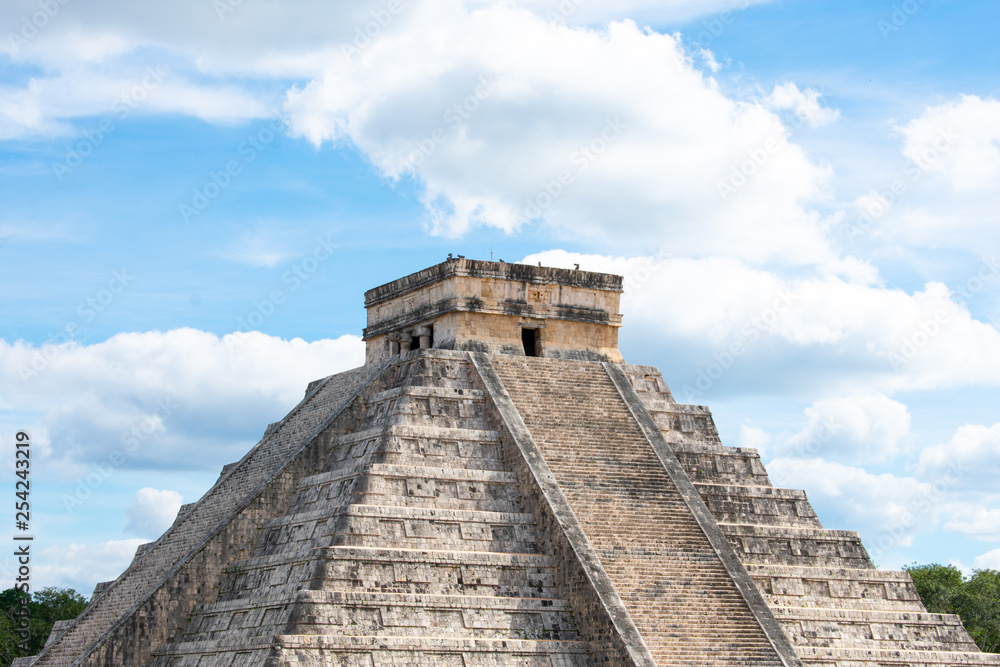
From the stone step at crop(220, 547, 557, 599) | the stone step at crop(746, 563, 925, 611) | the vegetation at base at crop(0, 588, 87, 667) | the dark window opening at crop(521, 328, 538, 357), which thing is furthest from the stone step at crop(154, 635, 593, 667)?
the vegetation at base at crop(0, 588, 87, 667)

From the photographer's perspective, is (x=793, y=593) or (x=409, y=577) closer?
(x=409, y=577)

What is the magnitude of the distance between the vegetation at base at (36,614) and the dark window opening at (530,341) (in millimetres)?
20048

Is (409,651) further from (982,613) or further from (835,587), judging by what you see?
(982,613)

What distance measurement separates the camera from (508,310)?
26.3m

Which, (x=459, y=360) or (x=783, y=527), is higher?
(x=459, y=360)

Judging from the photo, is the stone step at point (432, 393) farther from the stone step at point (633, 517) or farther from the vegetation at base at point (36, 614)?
the vegetation at base at point (36, 614)

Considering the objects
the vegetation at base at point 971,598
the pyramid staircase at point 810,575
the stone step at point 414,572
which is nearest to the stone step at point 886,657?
the pyramid staircase at point 810,575

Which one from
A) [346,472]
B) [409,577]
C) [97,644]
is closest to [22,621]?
[97,644]

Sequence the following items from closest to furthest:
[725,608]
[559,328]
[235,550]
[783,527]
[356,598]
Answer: [356,598]
[725,608]
[235,550]
[783,527]
[559,328]

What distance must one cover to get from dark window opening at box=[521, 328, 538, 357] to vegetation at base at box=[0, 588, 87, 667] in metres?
20.0

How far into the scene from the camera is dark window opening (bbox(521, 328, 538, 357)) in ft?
87.8

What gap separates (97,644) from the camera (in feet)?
68.8

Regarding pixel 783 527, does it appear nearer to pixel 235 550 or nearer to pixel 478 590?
pixel 478 590

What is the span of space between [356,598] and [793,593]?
320 inches
